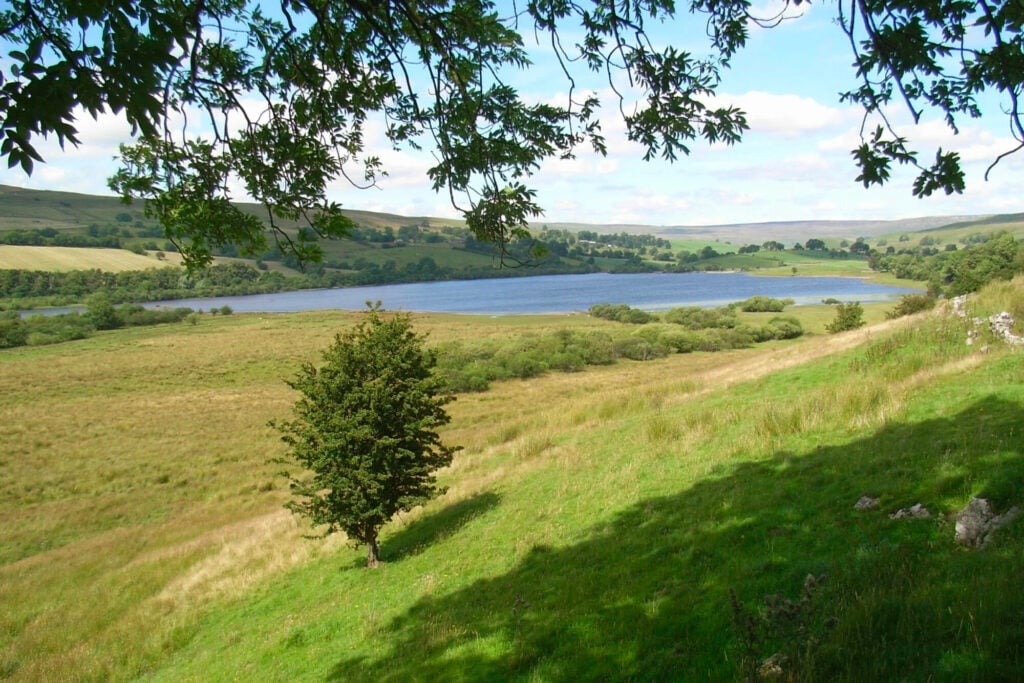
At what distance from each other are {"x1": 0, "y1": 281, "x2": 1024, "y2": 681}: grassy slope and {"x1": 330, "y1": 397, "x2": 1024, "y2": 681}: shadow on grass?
0.03m

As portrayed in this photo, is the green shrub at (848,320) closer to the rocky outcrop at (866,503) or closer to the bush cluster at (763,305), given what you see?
the bush cluster at (763,305)

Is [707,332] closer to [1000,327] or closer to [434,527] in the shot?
[1000,327]

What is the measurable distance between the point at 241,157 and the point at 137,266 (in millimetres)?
160622

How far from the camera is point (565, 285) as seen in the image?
15938cm

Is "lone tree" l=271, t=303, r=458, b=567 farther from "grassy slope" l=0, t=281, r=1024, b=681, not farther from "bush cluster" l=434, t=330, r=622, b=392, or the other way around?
"bush cluster" l=434, t=330, r=622, b=392

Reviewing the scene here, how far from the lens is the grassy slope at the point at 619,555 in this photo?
4934 millimetres

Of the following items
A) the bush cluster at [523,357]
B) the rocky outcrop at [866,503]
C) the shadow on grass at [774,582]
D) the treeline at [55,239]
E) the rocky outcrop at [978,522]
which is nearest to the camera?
the shadow on grass at [774,582]

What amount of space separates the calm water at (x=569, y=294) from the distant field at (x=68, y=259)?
13.8 m

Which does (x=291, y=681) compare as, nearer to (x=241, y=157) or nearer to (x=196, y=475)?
(x=241, y=157)

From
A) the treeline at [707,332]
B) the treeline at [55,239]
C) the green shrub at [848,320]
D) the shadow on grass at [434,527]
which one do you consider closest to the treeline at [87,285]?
the treeline at [55,239]

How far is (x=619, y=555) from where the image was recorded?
7973mm

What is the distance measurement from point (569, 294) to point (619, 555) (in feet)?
427

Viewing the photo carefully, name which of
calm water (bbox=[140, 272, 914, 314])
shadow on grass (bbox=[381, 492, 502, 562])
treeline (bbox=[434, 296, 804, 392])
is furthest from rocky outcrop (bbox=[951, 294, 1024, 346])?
calm water (bbox=[140, 272, 914, 314])

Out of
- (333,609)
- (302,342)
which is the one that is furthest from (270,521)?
(302,342)
